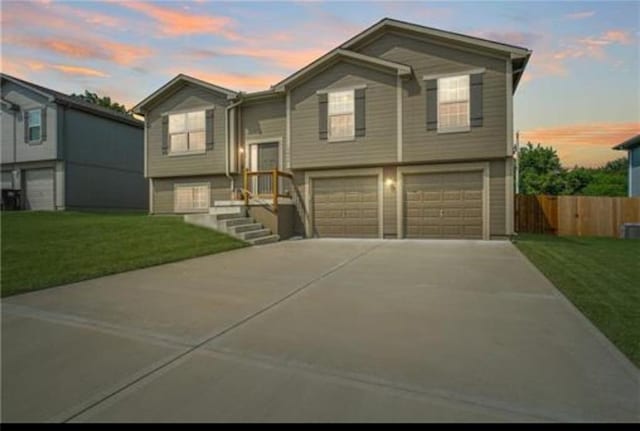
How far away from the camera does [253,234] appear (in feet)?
37.4

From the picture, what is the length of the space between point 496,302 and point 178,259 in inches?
244

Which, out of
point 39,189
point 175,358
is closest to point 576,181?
point 175,358

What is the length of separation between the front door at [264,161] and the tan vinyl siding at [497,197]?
25.0 feet

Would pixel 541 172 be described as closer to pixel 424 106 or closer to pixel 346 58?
pixel 424 106

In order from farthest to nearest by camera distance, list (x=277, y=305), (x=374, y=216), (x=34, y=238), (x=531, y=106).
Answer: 1. (x=531, y=106)
2. (x=374, y=216)
3. (x=34, y=238)
4. (x=277, y=305)

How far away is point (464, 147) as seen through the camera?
11.4 metres

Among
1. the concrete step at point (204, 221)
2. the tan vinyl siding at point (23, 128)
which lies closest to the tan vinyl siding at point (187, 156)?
the concrete step at point (204, 221)

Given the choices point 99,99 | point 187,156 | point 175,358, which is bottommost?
point 175,358

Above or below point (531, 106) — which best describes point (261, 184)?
below

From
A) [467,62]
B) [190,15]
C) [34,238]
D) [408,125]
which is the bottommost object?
[34,238]

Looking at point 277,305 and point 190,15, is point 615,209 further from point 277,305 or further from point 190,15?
point 190,15

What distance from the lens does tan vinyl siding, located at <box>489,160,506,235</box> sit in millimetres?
11305

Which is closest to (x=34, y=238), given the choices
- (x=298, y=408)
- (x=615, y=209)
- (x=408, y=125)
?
(x=298, y=408)

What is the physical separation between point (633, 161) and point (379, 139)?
17915 mm
